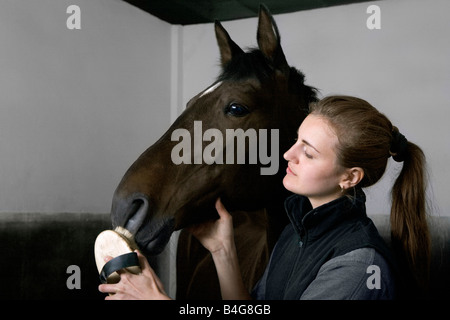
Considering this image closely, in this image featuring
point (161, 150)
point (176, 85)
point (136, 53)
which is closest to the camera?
point (161, 150)

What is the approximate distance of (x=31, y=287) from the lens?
68.0 inches

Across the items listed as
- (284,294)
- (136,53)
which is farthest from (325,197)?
(136,53)

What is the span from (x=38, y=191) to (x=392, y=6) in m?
1.71

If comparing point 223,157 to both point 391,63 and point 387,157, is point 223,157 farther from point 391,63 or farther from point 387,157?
point 391,63

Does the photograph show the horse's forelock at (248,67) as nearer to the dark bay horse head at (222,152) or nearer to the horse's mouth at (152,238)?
the dark bay horse head at (222,152)

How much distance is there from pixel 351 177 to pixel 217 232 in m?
0.38

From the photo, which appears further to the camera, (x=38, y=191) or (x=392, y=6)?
(x=392, y=6)

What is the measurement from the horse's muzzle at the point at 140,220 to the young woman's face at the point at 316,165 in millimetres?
384

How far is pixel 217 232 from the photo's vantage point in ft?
3.65

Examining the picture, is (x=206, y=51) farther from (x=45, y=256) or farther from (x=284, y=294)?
(x=284, y=294)

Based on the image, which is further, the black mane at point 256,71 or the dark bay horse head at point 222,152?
the black mane at point 256,71

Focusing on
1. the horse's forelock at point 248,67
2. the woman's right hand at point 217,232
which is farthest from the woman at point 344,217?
the horse's forelock at point 248,67

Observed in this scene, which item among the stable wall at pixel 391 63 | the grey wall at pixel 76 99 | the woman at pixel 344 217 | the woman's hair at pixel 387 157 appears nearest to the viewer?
the woman at pixel 344 217

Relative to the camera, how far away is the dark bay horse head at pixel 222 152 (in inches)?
43.8
